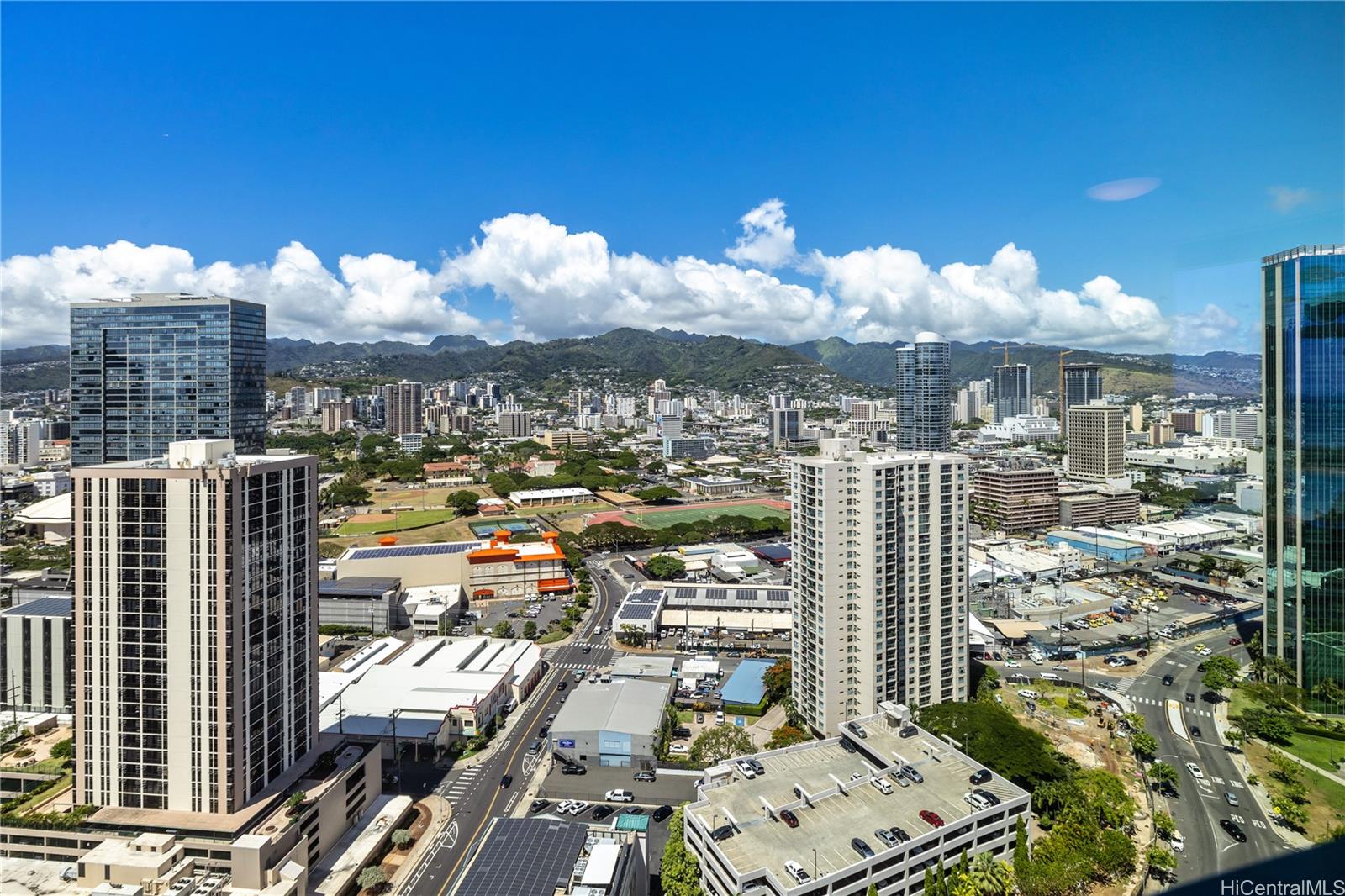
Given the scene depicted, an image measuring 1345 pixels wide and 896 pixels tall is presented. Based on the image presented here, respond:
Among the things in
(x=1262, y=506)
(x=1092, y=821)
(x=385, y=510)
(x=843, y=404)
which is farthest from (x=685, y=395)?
(x=1092, y=821)

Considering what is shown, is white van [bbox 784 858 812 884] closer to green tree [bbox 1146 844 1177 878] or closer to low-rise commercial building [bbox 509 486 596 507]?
green tree [bbox 1146 844 1177 878]

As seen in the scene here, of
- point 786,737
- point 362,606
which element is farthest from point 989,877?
point 362,606

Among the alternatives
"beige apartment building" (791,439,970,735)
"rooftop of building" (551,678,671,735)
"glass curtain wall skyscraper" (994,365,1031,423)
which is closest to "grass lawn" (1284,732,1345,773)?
"beige apartment building" (791,439,970,735)

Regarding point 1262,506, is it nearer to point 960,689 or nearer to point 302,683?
point 960,689

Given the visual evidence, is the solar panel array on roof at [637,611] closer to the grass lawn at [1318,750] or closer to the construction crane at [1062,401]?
the grass lawn at [1318,750]

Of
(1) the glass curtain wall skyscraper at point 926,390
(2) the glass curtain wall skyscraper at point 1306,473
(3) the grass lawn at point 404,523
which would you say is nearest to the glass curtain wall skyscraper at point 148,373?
(3) the grass lawn at point 404,523
